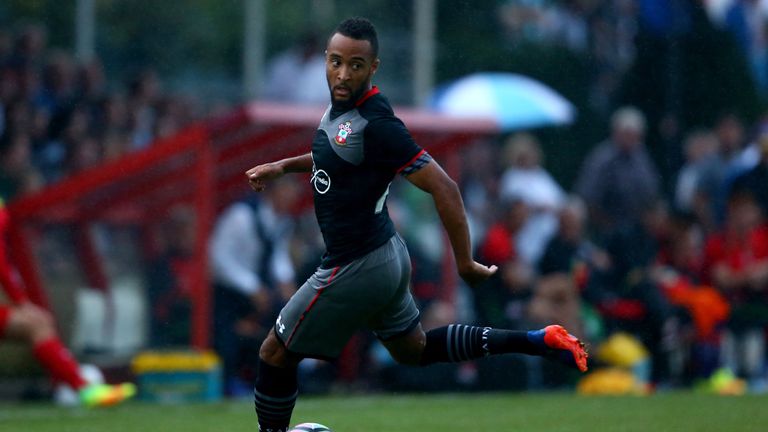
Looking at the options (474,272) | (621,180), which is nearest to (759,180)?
(621,180)

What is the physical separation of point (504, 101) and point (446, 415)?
6625 millimetres

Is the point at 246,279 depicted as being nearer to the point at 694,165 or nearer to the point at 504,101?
the point at 504,101

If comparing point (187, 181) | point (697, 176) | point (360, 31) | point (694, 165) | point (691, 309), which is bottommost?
point (691, 309)

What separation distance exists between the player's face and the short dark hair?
0.06 feet

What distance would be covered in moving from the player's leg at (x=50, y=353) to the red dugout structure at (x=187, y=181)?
1868 millimetres

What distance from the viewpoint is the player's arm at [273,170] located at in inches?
265

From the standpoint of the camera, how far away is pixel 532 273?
14242 millimetres

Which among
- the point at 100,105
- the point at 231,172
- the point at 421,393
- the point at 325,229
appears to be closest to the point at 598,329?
the point at 421,393

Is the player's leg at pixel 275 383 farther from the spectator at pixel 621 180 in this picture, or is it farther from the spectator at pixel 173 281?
the spectator at pixel 621 180

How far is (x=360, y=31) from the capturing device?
21.4ft

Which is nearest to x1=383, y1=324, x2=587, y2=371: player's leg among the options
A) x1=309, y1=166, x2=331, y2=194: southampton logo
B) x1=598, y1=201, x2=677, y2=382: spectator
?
x1=309, y1=166, x2=331, y2=194: southampton logo

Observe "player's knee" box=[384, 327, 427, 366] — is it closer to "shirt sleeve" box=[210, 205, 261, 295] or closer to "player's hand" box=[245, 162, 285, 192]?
"player's hand" box=[245, 162, 285, 192]

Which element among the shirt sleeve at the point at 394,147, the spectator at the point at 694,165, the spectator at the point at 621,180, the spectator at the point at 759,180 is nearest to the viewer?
the shirt sleeve at the point at 394,147

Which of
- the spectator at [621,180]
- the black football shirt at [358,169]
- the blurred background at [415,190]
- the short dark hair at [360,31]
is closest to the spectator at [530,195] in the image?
the blurred background at [415,190]
